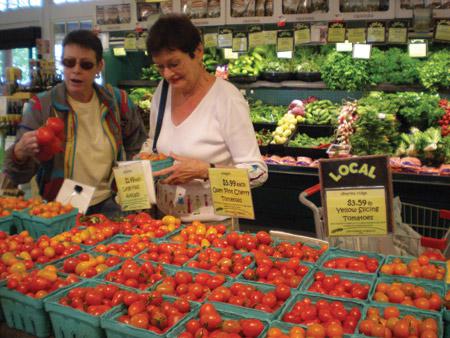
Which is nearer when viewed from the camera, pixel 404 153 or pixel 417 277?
pixel 417 277

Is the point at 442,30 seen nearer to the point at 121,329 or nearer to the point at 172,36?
the point at 172,36

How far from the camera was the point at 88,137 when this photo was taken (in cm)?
308

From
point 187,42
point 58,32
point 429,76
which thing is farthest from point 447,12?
point 58,32

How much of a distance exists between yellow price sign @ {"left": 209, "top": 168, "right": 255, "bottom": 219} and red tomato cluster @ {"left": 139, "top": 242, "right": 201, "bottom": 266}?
251 mm

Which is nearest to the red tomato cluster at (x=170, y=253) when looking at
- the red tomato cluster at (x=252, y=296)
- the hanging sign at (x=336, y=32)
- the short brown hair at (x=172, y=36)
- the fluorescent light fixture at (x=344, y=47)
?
the red tomato cluster at (x=252, y=296)

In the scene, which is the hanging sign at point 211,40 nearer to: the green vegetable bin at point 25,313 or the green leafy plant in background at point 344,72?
the green leafy plant in background at point 344,72

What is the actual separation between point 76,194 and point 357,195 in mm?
1621

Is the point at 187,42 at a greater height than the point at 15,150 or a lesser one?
greater

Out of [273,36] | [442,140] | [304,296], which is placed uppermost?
[273,36]

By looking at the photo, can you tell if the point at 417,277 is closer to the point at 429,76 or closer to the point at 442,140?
the point at 442,140

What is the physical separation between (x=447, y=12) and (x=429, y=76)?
74cm

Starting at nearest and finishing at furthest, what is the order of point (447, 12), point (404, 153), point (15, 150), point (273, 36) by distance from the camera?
point (15, 150) → point (447, 12) → point (404, 153) → point (273, 36)

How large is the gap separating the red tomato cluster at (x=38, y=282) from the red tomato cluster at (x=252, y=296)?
64cm

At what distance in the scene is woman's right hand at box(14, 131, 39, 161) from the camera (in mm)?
2590
